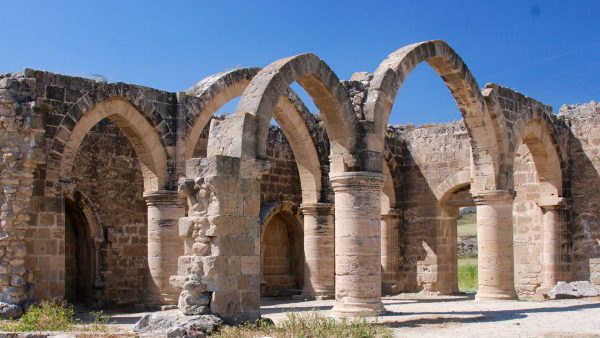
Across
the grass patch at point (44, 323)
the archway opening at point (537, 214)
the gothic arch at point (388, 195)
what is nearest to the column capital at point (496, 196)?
the archway opening at point (537, 214)

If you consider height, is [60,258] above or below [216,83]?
below

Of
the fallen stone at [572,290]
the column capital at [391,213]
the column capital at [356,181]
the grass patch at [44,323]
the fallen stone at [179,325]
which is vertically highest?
the column capital at [356,181]

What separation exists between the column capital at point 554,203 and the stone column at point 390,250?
3480 millimetres

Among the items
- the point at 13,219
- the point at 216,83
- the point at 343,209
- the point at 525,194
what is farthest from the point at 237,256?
the point at 525,194

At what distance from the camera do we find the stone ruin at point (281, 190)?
9.12 metres

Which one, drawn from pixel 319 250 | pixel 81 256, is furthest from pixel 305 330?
pixel 81 256

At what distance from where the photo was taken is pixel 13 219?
11.0m

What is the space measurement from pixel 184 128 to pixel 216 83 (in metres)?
1.11

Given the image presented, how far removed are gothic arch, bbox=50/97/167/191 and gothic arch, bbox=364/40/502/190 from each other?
4.18 metres

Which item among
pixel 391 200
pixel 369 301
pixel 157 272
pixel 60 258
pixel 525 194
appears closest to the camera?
pixel 369 301

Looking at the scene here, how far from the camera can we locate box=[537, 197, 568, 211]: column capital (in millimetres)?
16094

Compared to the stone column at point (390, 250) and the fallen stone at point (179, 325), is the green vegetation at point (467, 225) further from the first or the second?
the fallen stone at point (179, 325)

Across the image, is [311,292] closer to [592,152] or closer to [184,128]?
[184,128]

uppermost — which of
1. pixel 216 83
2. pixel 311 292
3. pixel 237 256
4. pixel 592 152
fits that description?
pixel 216 83
